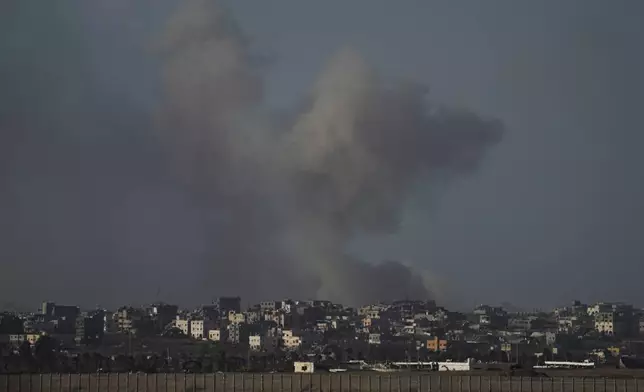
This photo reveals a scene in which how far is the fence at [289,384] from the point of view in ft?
280

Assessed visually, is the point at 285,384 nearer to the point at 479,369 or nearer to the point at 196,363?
the point at 479,369

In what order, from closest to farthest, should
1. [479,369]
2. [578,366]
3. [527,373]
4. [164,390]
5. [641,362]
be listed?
[164,390] < [527,373] < [479,369] < [578,366] < [641,362]

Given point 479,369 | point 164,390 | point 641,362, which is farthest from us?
point 641,362

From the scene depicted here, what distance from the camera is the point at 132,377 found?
87.8m

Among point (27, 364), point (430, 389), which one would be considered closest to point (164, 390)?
point (430, 389)

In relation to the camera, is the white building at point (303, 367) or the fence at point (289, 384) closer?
the fence at point (289, 384)

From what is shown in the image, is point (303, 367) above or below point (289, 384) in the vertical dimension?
above

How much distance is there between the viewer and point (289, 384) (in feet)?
286

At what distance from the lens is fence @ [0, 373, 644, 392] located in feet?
280

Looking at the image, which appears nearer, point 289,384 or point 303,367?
point 289,384

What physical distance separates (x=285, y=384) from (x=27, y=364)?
60083 mm

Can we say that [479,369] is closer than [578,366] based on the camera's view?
Yes

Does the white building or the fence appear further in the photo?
the white building

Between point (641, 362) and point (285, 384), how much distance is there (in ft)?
237
